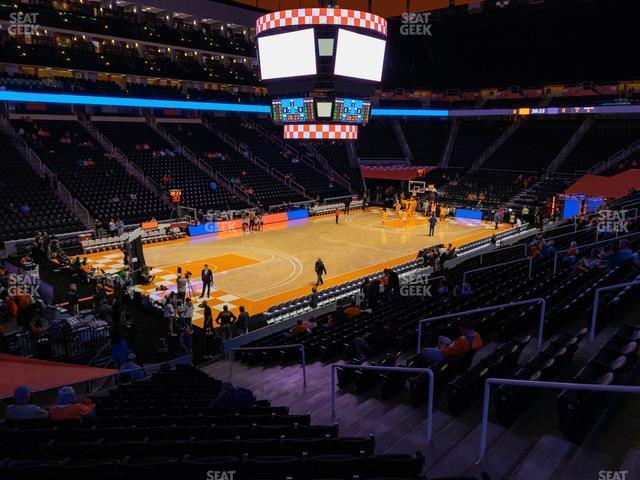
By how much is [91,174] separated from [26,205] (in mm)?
5701

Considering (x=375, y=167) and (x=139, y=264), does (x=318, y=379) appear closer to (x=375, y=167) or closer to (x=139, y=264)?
(x=139, y=264)

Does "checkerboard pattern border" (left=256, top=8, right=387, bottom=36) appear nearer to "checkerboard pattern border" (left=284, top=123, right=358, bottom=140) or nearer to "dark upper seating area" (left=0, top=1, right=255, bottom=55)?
"checkerboard pattern border" (left=284, top=123, right=358, bottom=140)

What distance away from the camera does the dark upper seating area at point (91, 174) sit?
28719 mm

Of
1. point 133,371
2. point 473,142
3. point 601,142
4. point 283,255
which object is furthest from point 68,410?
point 473,142

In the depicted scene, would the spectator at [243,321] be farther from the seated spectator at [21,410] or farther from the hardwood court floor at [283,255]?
the seated spectator at [21,410]

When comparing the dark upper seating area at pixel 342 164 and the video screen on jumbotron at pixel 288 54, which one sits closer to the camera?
the video screen on jumbotron at pixel 288 54

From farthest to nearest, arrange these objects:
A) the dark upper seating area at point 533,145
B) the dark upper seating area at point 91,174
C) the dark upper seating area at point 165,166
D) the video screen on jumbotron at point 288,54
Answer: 1. the dark upper seating area at point 533,145
2. the dark upper seating area at point 165,166
3. the dark upper seating area at point 91,174
4. the video screen on jumbotron at point 288,54

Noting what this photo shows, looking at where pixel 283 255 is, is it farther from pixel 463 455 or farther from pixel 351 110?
pixel 463 455

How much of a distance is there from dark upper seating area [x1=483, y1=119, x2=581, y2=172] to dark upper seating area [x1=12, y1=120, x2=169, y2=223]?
30276 millimetres

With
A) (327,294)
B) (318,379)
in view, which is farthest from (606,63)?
(318,379)

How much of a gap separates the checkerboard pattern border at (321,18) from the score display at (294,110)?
2.54 metres

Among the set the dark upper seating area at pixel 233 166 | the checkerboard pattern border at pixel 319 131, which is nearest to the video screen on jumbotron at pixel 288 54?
the checkerboard pattern border at pixel 319 131

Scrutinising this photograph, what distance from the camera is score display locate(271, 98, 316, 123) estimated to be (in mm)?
17194

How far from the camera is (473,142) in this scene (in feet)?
158
